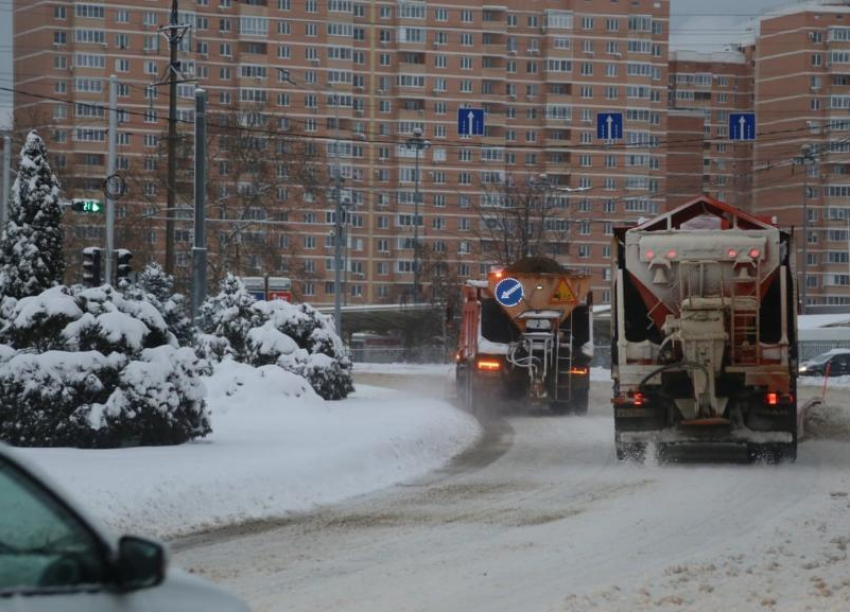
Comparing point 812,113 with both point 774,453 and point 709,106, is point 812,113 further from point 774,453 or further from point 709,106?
point 774,453

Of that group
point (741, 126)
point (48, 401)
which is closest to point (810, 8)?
point (741, 126)

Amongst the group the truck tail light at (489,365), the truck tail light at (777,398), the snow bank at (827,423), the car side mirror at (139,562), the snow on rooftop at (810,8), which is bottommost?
the snow bank at (827,423)

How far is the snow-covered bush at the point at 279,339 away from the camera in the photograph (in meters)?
30.1

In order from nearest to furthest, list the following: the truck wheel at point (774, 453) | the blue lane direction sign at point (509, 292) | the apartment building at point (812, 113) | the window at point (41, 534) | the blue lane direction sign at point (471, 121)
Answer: the window at point (41, 534) < the truck wheel at point (774, 453) < the blue lane direction sign at point (509, 292) < the blue lane direction sign at point (471, 121) < the apartment building at point (812, 113)

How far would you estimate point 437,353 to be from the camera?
78188 millimetres

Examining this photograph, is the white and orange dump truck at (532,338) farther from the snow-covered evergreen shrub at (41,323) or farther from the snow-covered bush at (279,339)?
the snow-covered evergreen shrub at (41,323)

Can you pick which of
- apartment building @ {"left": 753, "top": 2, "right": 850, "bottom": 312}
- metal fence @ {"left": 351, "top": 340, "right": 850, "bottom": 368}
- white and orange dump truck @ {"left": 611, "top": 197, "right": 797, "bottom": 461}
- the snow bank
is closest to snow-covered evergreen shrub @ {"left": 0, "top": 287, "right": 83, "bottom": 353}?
white and orange dump truck @ {"left": 611, "top": 197, "right": 797, "bottom": 461}

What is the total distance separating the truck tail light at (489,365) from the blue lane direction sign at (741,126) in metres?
12.8

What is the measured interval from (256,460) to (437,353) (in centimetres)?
6163

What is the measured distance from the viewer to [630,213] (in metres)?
124

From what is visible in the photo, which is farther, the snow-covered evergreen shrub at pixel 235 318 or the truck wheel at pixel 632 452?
the snow-covered evergreen shrub at pixel 235 318

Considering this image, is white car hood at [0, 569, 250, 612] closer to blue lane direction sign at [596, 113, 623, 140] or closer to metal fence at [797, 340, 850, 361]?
blue lane direction sign at [596, 113, 623, 140]

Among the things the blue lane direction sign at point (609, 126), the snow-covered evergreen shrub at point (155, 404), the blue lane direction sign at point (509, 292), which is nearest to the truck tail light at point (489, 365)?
the blue lane direction sign at point (509, 292)

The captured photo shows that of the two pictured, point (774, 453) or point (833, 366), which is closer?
point (774, 453)
